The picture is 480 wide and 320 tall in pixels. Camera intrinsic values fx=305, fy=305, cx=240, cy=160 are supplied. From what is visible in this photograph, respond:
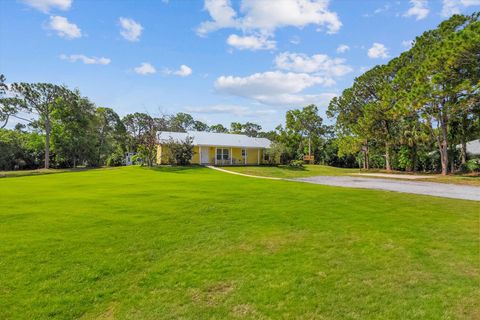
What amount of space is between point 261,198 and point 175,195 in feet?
10.8

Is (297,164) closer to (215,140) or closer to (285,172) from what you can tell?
(285,172)

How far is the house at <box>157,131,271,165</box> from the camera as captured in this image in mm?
33094

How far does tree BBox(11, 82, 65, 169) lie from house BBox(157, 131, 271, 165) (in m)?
12.8

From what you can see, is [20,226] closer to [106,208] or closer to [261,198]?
[106,208]

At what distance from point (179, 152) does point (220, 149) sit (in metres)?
5.75

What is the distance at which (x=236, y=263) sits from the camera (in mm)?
4926

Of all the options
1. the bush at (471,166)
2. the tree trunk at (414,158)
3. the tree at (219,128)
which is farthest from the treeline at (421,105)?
the tree at (219,128)

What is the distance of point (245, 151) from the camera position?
1432 inches

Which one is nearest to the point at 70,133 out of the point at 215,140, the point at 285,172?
the point at 215,140

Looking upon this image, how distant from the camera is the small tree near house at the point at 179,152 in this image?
101 ft

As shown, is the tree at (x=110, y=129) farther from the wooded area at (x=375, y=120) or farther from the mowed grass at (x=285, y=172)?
the mowed grass at (x=285, y=172)

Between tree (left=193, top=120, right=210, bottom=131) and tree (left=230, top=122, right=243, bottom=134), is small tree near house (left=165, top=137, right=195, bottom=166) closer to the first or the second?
tree (left=230, top=122, right=243, bottom=134)

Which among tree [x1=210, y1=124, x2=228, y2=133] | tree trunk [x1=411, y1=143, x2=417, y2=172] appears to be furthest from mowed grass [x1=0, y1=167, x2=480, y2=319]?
tree [x1=210, y1=124, x2=228, y2=133]

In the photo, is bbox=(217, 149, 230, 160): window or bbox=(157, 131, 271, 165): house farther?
bbox=(217, 149, 230, 160): window
